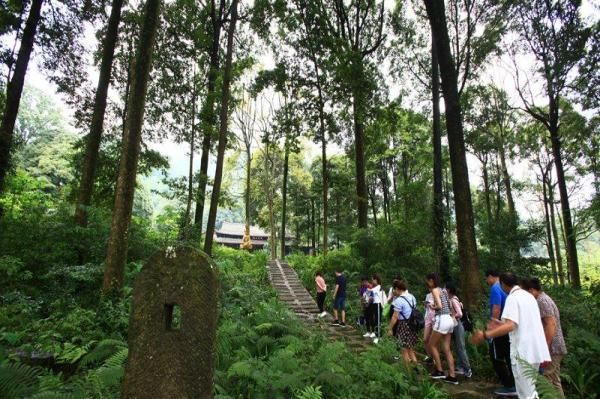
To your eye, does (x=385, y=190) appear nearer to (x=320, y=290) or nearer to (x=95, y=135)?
(x=320, y=290)

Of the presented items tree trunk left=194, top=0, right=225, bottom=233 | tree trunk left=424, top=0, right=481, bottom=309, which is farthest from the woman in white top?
tree trunk left=194, top=0, right=225, bottom=233

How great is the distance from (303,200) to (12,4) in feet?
82.2

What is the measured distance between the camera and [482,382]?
6207 mm

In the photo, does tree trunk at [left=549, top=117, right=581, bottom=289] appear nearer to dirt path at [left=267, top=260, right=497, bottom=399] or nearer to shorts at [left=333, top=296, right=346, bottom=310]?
shorts at [left=333, top=296, right=346, bottom=310]

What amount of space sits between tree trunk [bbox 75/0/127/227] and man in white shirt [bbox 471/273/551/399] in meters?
10.3

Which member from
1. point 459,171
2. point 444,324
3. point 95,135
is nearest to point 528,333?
point 444,324

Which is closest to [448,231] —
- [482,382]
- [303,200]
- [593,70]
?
[482,382]

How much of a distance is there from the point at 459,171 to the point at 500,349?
17.4ft

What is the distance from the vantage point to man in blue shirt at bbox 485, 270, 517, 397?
5477 mm

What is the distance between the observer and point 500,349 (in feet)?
18.1

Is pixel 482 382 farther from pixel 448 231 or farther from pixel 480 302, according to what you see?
pixel 448 231

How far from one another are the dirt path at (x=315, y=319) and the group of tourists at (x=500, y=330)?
0.89 feet

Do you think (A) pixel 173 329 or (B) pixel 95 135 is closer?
(A) pixel 173 329

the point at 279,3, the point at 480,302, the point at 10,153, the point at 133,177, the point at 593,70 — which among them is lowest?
the point at 480,302
